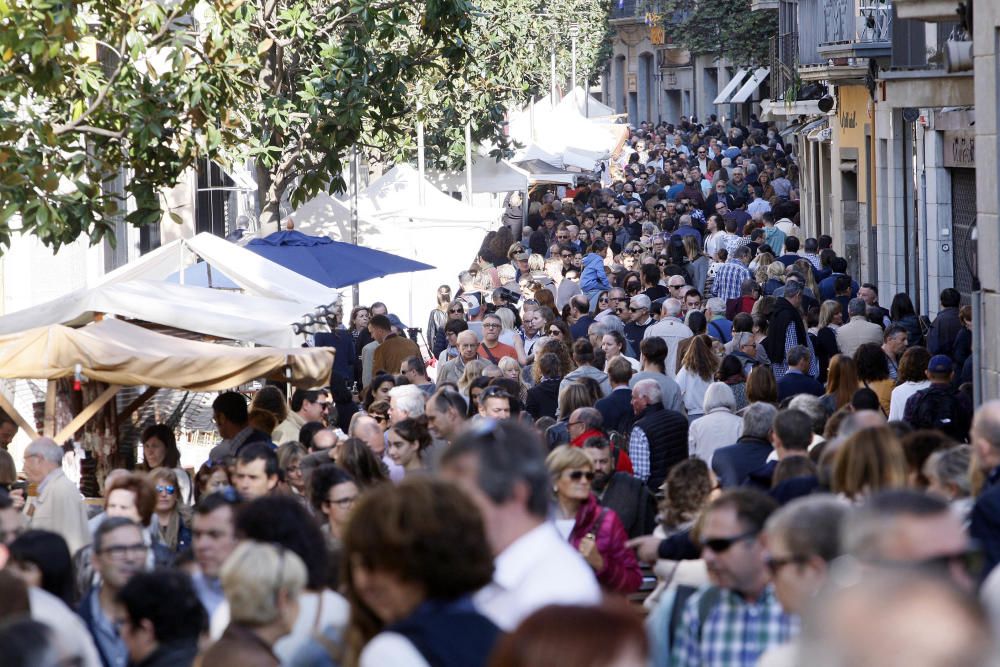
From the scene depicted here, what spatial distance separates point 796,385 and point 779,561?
7.30 m

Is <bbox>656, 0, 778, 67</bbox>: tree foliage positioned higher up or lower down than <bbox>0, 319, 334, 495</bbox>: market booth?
higher up

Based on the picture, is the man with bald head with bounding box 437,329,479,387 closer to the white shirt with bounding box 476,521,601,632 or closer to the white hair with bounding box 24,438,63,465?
the white hair with bounding box 24,438,63,465

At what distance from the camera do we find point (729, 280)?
1770 centimetres

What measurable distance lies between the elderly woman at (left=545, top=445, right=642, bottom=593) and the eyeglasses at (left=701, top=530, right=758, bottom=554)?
2.33 m

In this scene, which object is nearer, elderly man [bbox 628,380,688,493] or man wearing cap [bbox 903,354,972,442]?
elderly man [bbox 628,380,688,493]

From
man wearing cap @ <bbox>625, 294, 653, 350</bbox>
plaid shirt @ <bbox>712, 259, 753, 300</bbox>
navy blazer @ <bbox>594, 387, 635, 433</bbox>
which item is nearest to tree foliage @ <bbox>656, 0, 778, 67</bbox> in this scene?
plaid shirt @ <bbox>712, 259, 753, 300</bbox>

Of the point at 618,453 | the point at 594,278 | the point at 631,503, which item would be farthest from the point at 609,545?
the point at 594,278

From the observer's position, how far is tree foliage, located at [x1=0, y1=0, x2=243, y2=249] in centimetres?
1107

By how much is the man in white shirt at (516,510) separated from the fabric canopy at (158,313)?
7.18 metres

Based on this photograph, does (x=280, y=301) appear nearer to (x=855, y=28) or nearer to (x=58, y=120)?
(x=58, y=120)

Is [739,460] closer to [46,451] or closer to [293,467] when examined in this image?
[293,467]

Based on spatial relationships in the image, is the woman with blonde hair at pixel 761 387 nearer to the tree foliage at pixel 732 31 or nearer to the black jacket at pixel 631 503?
the black jacket at pixel 631 503

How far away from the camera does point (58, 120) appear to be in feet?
43.5

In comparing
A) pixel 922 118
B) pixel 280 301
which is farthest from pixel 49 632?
pixel 922 118
